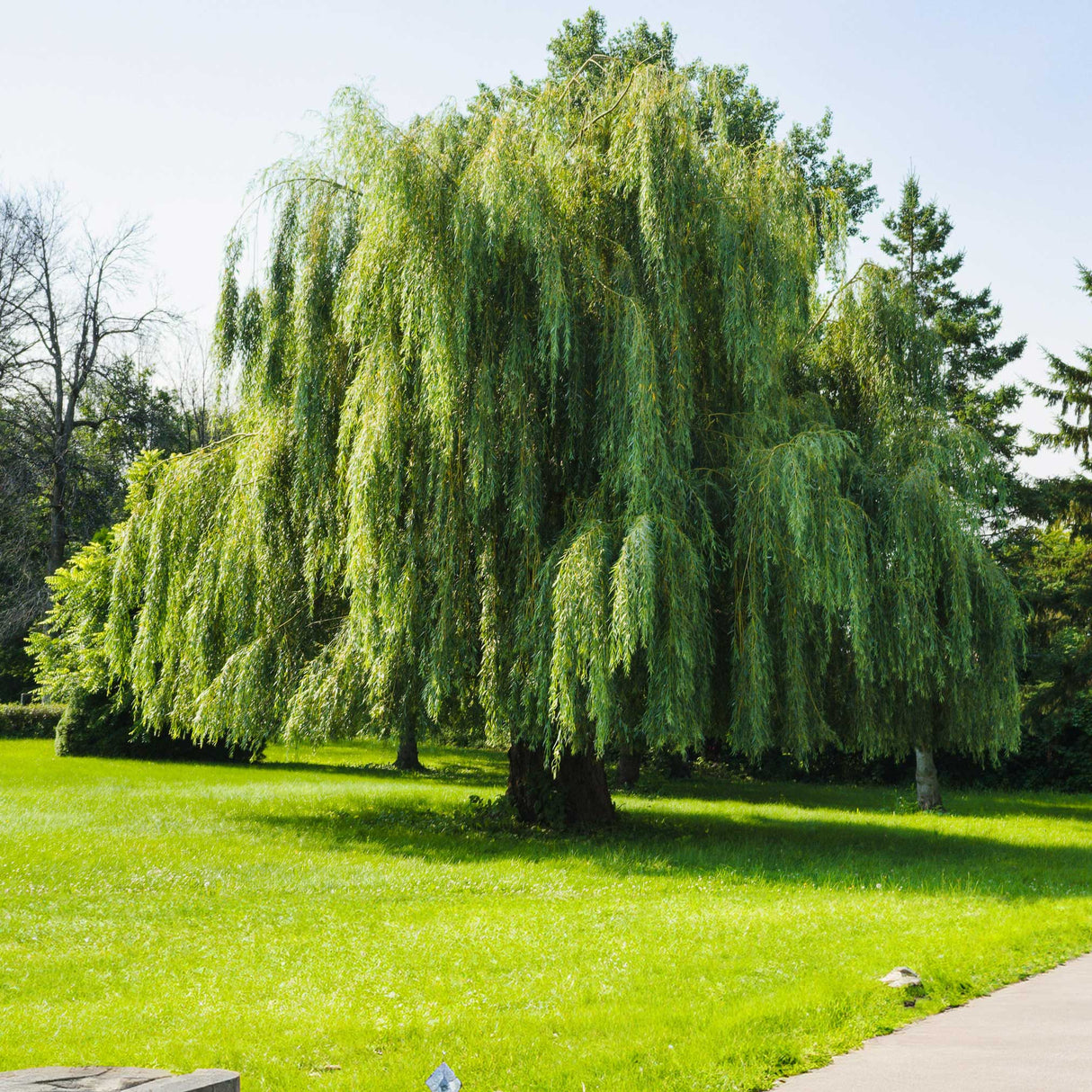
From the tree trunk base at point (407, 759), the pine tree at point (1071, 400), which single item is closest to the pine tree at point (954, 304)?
the pine tree at point (1071, 400)

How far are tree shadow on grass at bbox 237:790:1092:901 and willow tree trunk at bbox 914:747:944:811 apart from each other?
285 centimetres

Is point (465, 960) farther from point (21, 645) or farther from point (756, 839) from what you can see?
point (21, 645)

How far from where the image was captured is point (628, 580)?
1042 cm

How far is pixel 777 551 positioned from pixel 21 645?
32.1 metres

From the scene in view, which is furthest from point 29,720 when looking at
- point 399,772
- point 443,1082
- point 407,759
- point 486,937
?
point 443,1082

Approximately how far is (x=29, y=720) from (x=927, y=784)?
23861mm

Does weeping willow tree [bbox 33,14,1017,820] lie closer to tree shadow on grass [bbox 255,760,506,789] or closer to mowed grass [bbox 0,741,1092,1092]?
mowed grass [bbox 0,741,1092,1092]

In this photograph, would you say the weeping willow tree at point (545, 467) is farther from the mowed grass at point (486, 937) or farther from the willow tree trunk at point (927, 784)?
the willow tree trunk at point (927, 784)

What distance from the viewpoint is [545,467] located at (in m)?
12.5

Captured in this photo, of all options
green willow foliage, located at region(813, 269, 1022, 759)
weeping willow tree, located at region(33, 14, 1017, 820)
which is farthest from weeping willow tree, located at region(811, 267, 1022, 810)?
weeping willow tree, located at region(33, 14, 1017, 820)

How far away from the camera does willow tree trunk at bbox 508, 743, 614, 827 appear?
14164mm

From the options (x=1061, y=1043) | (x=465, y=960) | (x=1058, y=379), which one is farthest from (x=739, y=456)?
(x=1058, y=379)

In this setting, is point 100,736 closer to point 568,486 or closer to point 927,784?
point 568,486

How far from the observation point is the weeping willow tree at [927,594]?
1222 cm
